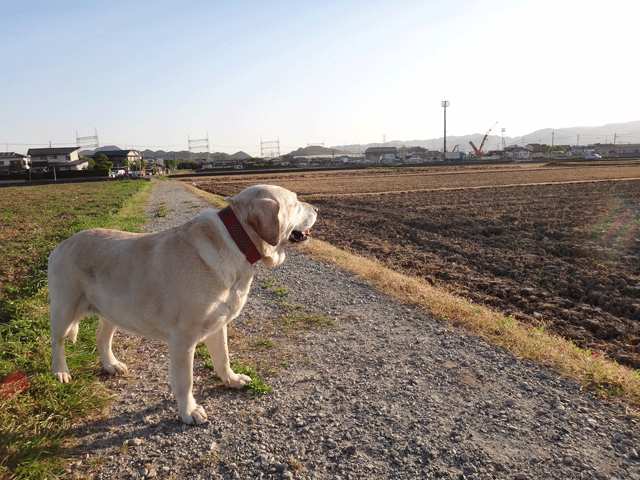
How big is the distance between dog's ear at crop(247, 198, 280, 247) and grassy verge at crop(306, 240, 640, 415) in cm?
365

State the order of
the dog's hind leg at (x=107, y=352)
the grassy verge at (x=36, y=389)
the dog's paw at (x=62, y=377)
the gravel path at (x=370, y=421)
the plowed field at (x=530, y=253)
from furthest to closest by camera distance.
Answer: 1. the plowed field at (x=530, y=253)
2. the dog's hind leg at (x=107, y=352)
3. the dog's paw at (x=62, y=377)
4. the gravel path at (x=370, y=421)
5. the grassy verge at (x=36, y=389)

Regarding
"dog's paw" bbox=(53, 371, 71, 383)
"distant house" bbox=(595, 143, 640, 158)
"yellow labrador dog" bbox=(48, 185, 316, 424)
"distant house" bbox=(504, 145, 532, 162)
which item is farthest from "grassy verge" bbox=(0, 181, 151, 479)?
"distant house" bbox=(595, 143, 640, 158)

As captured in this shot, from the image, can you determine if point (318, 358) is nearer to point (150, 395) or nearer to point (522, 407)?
point (150, 395)

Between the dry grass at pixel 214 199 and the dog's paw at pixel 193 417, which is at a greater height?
the dry grass at pixel 214 199

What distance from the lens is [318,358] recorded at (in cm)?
529

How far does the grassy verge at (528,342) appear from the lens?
14.7 ft

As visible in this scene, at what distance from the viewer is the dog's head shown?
12.3ft

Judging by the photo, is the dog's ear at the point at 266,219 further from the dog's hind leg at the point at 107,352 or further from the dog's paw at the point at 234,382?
the dog's hind leg at the point at 107,352

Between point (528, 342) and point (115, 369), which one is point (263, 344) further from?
point (528, 342)

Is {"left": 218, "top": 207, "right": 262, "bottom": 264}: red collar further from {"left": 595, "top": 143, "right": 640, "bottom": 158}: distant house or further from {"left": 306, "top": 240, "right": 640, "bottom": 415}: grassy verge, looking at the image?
{"left": 595, "top": 143, "right": 640, "bottom": 158}: distant house

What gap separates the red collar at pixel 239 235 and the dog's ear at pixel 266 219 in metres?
0.15

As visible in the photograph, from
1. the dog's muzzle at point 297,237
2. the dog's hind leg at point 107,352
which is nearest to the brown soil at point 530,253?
the dog's muzzle at point 297,237

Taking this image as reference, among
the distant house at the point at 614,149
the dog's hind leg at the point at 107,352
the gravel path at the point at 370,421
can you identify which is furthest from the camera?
the distant house at the point at 614,149

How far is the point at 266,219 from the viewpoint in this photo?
373cm
